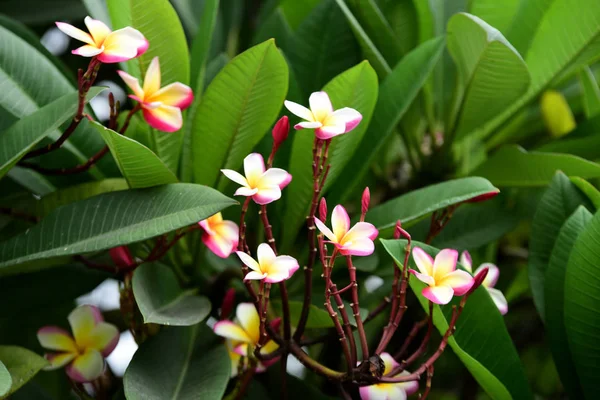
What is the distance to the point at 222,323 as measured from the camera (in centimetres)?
64

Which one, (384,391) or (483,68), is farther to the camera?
(483,68)

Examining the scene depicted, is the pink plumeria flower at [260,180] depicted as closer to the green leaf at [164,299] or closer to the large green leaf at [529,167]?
the green leaf at [164,299]

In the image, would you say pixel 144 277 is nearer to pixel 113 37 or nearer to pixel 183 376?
pixel 183 376

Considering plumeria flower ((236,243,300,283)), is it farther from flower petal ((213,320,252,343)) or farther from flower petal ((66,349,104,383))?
flower petal ((66,349,104,383))

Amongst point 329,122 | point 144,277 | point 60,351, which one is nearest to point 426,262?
point 329,122

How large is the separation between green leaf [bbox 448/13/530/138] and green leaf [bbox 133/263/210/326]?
1.29 feet

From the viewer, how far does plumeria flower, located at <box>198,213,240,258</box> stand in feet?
2.02

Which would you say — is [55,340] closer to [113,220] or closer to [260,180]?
[113,220]

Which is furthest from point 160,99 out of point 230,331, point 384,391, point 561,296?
point 561,296

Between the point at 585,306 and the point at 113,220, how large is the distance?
1.48 ft

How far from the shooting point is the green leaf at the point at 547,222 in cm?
72

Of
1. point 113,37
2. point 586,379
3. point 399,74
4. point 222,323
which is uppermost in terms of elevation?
point 113,37

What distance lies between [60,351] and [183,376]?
154 mm

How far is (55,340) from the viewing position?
0.66 metres
